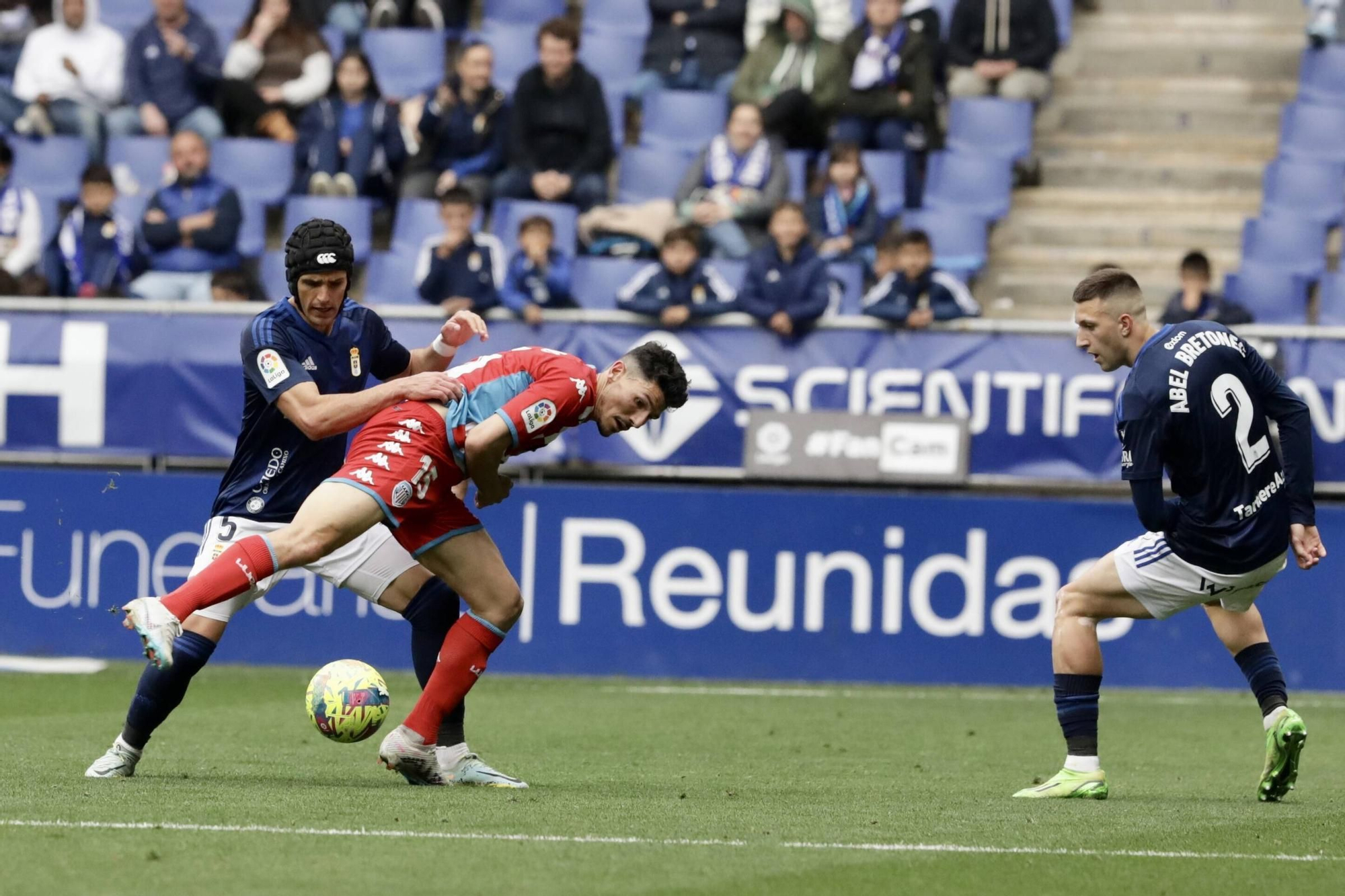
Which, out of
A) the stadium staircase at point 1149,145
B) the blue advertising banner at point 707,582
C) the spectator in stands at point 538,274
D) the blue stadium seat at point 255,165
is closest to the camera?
the blue advertising banner at point 707,582

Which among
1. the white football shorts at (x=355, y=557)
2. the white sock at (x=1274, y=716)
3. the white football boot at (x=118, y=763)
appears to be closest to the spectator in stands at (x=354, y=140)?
the white football shorts at (x=355, y=557)

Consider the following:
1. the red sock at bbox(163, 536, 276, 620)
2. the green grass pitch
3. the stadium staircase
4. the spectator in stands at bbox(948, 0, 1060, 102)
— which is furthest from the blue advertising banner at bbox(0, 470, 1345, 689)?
the red sock at bbox(163, 536, 276, 620)

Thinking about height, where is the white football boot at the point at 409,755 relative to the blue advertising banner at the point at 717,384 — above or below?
below

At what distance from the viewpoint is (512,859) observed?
550 cm

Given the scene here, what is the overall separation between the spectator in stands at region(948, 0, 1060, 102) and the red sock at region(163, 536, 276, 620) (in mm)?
11441

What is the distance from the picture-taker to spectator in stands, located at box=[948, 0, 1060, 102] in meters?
17.2

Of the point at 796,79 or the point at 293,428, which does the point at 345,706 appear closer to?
the point at 293,428

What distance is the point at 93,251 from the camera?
610 inches

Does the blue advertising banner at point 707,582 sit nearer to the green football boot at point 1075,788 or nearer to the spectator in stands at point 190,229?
the spectator in stands at point 190,229

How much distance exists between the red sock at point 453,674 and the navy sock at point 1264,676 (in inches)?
114

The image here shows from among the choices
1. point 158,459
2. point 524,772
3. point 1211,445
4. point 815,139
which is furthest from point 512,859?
point 815,139

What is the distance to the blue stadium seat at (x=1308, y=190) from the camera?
16375mm

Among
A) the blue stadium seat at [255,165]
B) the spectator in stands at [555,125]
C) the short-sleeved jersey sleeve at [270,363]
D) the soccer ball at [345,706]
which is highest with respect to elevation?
the spectator in stands at [555,125]

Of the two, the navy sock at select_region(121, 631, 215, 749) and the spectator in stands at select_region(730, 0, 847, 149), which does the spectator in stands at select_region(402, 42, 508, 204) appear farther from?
the navy sock at select_region(121, 631, 215, 749)
